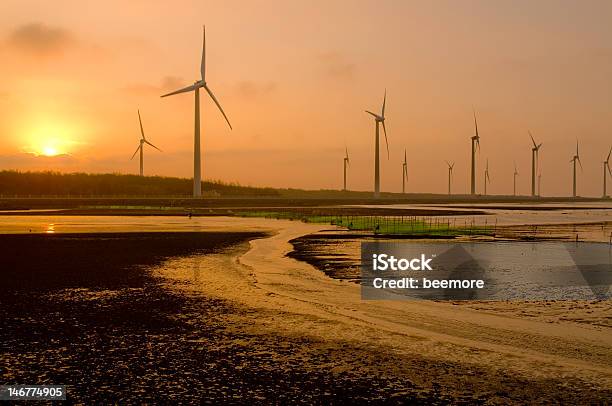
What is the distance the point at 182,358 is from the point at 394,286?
12.3m

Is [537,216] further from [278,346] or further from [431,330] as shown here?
[278,346]

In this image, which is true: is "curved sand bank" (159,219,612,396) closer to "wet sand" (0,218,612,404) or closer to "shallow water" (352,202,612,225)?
"wet sand" (0,218,612,404)

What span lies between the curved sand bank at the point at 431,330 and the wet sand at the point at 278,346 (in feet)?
0.13

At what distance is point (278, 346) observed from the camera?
14.6 metres

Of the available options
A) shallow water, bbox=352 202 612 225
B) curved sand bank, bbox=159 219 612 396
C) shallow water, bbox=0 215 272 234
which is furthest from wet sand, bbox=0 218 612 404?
shallow water, bbox=352 202 612 225

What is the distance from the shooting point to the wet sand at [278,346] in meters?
11.4

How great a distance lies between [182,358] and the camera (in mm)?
13406

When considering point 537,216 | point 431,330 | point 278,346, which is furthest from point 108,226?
point 537,216

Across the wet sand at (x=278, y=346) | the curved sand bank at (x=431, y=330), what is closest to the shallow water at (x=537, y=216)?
the curved sand bank at (x=431, y=330)

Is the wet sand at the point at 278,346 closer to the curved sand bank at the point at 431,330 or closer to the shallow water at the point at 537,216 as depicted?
the curved sand bank at the point at 431,330

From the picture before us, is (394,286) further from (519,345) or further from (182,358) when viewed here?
(182,358)

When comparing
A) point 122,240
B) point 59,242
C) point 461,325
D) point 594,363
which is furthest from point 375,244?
point 594,363

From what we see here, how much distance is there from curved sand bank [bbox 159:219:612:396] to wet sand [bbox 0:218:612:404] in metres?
0.04

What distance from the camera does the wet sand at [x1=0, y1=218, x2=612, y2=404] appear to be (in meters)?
11.4
